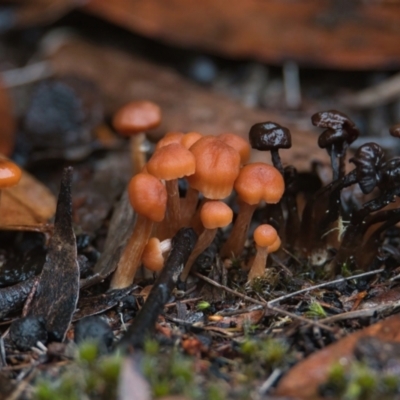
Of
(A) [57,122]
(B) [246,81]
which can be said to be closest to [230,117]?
(B) [246,81]

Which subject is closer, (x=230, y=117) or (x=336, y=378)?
(x=336, y=378)

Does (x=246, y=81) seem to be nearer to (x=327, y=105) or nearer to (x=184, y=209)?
(x=327, y=105)

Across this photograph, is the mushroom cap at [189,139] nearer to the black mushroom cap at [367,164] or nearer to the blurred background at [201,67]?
the black mushroom cap at [367,164]

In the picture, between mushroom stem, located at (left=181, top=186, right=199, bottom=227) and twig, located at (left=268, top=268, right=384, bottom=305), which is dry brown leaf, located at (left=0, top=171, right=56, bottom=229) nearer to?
mushroom stem, located at (left=181, top=186, right=199, bottom=227)

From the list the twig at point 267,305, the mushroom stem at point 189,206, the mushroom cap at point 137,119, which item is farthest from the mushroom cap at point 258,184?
the mushroom cap at point 137,119

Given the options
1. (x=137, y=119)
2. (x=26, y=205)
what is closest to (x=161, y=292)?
(x=26, y=205)

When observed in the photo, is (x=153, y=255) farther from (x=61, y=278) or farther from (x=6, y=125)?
(x=6, y=125)

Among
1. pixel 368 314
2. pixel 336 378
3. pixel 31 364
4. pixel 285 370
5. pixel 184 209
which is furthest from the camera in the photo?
pixel 184 209

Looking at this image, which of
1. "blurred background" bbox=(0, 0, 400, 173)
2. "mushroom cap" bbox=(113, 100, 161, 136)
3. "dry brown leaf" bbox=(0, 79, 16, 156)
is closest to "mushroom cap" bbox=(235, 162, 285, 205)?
"mushroom cap" bbox=(113, 100, 161, 136)
